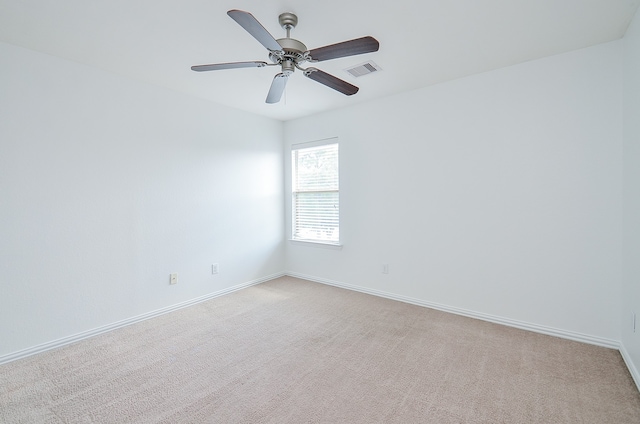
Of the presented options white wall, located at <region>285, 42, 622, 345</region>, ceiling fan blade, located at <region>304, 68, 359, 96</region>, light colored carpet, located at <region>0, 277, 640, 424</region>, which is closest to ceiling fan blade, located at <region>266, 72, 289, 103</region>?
ceiling fan blade, located at <region>304, 68, 359, 96</region>

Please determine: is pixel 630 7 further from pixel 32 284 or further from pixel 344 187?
pixel 32 284

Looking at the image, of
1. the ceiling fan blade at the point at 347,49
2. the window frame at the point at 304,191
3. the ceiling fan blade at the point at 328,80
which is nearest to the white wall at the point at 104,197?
the window frame at the point at 304,191

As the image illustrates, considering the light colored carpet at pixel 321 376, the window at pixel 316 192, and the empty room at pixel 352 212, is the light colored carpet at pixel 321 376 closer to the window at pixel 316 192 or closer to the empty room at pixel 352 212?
the empty room at pixel 352 212

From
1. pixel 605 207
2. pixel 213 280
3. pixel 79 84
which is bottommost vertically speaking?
pixel 213 280

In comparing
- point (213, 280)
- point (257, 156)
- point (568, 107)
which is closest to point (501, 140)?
point (568, 107)

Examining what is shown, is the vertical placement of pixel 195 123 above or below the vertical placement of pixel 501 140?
above

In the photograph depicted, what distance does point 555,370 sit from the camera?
212cm

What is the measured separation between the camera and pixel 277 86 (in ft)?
7.55

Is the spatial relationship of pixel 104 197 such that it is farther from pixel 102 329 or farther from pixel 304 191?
pixel 304 191

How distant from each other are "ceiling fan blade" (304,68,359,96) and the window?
1770 mm

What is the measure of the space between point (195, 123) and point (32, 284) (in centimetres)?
222

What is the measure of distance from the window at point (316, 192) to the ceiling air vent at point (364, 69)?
130cm

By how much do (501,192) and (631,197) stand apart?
90 cm

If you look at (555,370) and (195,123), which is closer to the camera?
(555,370)
